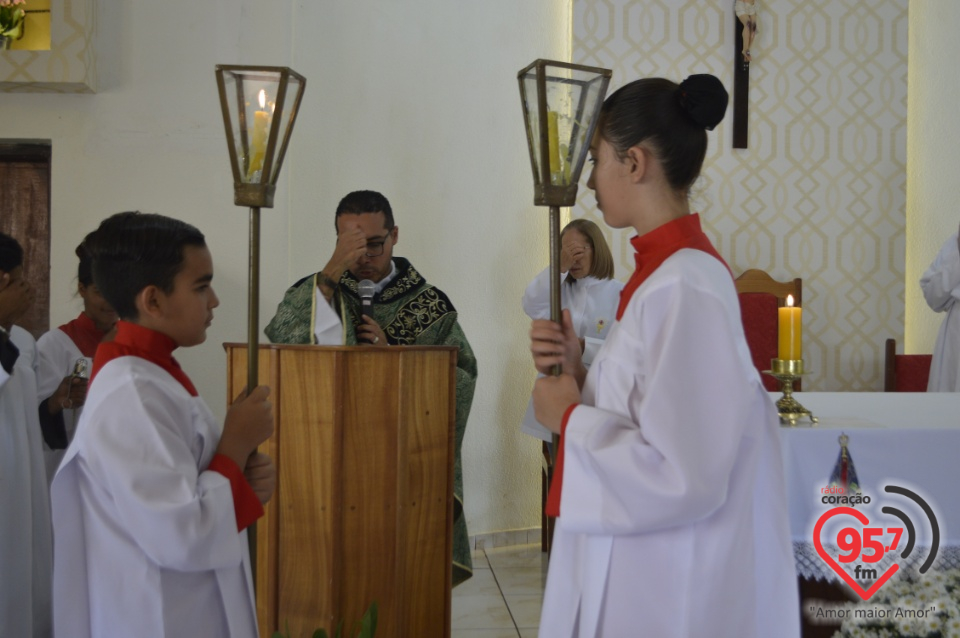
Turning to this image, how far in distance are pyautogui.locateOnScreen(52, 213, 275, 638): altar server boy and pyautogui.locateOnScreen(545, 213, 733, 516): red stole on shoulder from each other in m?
0.63

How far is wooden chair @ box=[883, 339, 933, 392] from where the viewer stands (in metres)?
5.23

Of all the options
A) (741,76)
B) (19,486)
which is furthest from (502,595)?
(741,76)

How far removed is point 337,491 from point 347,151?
2.85 meters

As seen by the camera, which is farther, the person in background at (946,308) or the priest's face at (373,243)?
the person in background at (946,308)

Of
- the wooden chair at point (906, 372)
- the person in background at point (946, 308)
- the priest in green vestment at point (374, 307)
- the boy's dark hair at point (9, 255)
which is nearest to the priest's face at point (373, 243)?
the priest in green vestment at point (374, 307)

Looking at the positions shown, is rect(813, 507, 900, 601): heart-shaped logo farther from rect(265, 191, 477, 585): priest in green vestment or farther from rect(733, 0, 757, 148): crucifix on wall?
rect(733, 0, 757, 148): crucifix on wall

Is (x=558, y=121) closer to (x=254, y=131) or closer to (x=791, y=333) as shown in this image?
(x=254, y=131)

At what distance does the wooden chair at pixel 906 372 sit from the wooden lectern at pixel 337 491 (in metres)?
3.66

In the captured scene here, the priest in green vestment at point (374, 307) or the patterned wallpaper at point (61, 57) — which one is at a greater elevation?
the patterned wallpaper at point (61, 57)

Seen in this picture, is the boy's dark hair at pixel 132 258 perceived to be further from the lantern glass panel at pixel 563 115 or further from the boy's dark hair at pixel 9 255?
the boy's dark hair at pixel 9 255

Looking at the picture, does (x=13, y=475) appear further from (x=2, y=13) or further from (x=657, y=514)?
(x=2, y=13)

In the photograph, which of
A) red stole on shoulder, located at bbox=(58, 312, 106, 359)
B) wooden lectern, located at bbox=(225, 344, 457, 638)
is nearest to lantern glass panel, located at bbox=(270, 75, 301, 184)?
wooden lectern, located at bbox=(225, 344, 457, 638)

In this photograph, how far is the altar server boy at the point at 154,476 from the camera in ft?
5.41

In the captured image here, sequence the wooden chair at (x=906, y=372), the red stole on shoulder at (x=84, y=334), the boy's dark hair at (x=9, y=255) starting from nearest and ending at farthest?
the boy's dark hair at (x=9, y=255) < the red stole on shoulder at (x=84, y=334) < the wooden chair at (x=906, y=372)
